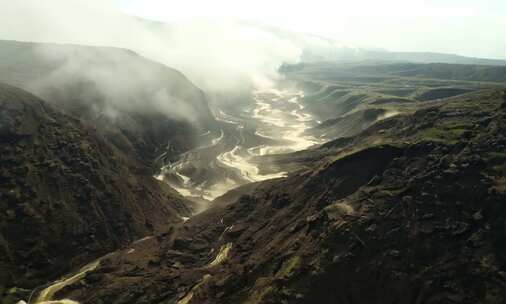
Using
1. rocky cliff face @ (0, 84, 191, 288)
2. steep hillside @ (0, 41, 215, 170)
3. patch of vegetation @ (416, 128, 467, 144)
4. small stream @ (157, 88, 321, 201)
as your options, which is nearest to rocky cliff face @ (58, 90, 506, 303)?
patch of vegetation @ (416, 128, 467, 144)

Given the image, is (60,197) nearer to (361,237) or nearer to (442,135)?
(361,237)

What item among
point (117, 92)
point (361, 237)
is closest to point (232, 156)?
point (117, 92)

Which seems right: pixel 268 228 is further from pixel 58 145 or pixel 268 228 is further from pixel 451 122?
pixel 58 145

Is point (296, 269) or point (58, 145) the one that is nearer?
point (296, 269)

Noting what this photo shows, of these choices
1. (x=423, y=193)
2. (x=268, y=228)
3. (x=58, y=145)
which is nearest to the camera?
(x=423, y=193)

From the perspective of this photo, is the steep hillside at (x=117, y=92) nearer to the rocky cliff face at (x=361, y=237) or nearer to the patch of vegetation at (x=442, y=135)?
the rocky cliff face at (x=361, y=237)

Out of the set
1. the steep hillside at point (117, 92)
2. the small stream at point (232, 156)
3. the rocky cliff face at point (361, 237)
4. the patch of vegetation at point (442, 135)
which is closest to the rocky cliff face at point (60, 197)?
the rocky cliff face at point (361, 237)

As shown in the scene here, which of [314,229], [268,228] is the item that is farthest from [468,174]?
[268,228]
